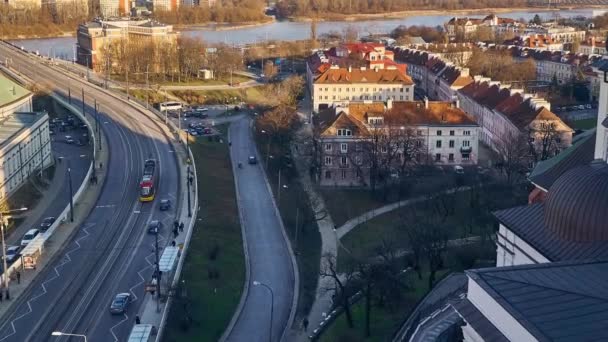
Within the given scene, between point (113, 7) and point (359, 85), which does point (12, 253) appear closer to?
point (359, 85)

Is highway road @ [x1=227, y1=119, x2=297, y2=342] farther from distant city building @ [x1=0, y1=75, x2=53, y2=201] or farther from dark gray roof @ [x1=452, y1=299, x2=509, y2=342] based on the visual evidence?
dark gray roof @ [x1=452, y1=299, x2=509, y2=342]

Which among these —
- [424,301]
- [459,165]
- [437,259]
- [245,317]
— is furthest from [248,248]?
[459,165]

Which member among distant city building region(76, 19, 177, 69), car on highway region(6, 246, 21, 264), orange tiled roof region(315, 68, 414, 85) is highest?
distant city building region(76, 19, 177, 69)

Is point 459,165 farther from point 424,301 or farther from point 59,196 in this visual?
Result: point 424,301

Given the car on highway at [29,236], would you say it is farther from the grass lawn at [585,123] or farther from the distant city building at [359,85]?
the grass lawn at [585,123]

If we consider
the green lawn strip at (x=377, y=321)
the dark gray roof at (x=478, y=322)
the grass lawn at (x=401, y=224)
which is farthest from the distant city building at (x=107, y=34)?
the dark gray roof at (x=478, y=322)

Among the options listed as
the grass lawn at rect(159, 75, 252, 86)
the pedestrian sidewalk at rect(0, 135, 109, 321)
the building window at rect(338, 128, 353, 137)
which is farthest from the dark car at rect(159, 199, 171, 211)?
the grass lawn at rect(159, 75, 252, 86)

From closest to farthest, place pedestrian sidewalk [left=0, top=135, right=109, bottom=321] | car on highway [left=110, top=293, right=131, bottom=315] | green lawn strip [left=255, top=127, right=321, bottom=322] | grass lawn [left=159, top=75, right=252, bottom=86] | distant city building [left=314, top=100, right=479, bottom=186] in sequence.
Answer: car on highway [left=110, top=293, right=131, bottom=315], pedestrian sidewalk [left=0, top=135, right=109, bottom=321], green lawn strip [left=255, top=127, right=321, bottom=322], distant city building [left=314, top=100, right=479, bottom=186], grass lawn [left=159, top=75, right=252, bottom=86]
